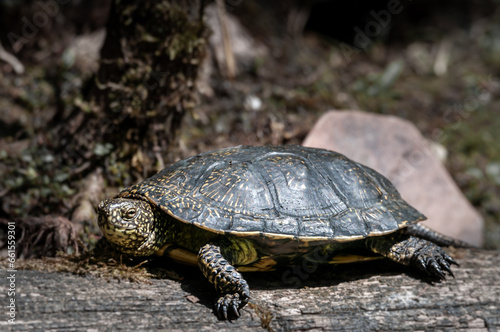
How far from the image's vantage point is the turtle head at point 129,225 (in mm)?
3412

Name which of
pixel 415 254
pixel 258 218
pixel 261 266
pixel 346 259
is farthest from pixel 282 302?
pixel 415 254

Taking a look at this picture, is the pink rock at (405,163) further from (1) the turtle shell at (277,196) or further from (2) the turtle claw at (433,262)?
(2) the turtle claw at (433,262)

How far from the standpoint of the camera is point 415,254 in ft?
12.5

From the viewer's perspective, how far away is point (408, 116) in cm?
911

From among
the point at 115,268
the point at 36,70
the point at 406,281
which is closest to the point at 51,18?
the point at 36,70

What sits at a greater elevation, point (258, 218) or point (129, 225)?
point (258, 218)

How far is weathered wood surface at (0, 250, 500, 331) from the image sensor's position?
3.01 meters

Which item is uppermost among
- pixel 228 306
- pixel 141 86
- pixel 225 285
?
pixel 141 86

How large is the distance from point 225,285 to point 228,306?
0.15m

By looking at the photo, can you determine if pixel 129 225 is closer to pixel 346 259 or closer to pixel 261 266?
pixel 261 266

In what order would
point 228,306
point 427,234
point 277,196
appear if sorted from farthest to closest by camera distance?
1. point 427,234
2. point 277,196
3. point 228,306

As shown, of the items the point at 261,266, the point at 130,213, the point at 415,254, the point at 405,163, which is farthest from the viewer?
the point at 405,163

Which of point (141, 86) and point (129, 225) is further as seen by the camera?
point (141, 86)

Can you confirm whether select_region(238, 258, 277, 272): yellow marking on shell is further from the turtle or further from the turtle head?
the turtle head
